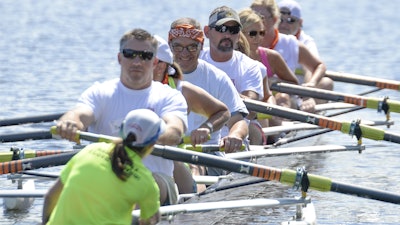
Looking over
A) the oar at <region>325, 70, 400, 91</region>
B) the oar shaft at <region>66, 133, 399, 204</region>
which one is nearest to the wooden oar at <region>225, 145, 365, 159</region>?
the oar shaft at <region>66, 133, 399, 204</region>

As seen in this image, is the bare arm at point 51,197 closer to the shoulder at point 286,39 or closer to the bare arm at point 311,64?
the shoulder at point 286,39

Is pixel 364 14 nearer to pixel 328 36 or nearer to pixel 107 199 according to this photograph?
pixel 328 36

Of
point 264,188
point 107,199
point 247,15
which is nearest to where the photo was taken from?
point 107,199

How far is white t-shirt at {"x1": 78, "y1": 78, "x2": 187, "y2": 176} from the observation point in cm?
817

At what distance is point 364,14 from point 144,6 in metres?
6.84

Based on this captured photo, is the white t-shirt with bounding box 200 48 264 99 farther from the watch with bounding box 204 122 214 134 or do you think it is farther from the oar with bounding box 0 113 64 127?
the watch with bounding box 204 122 214 134

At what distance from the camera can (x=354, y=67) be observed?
2467 cm

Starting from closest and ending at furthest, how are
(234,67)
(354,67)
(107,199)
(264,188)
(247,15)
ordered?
1. (107,199)
2. (264,188)
3. (234,67)
4. (247,15)
5. (354,67)

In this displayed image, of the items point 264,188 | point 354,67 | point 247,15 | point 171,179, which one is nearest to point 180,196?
point 171,179

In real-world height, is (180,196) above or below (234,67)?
below

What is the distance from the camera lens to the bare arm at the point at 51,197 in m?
6.52

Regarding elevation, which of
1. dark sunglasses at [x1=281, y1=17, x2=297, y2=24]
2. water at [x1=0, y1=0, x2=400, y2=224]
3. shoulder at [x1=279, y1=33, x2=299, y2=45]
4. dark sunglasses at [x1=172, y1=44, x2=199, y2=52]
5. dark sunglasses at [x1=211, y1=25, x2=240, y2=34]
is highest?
dark sunglasses at [x1=211, y1=25, x2=240, y2=34]

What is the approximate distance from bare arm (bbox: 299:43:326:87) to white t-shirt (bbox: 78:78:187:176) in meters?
6.39

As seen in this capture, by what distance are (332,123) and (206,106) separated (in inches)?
77.7
